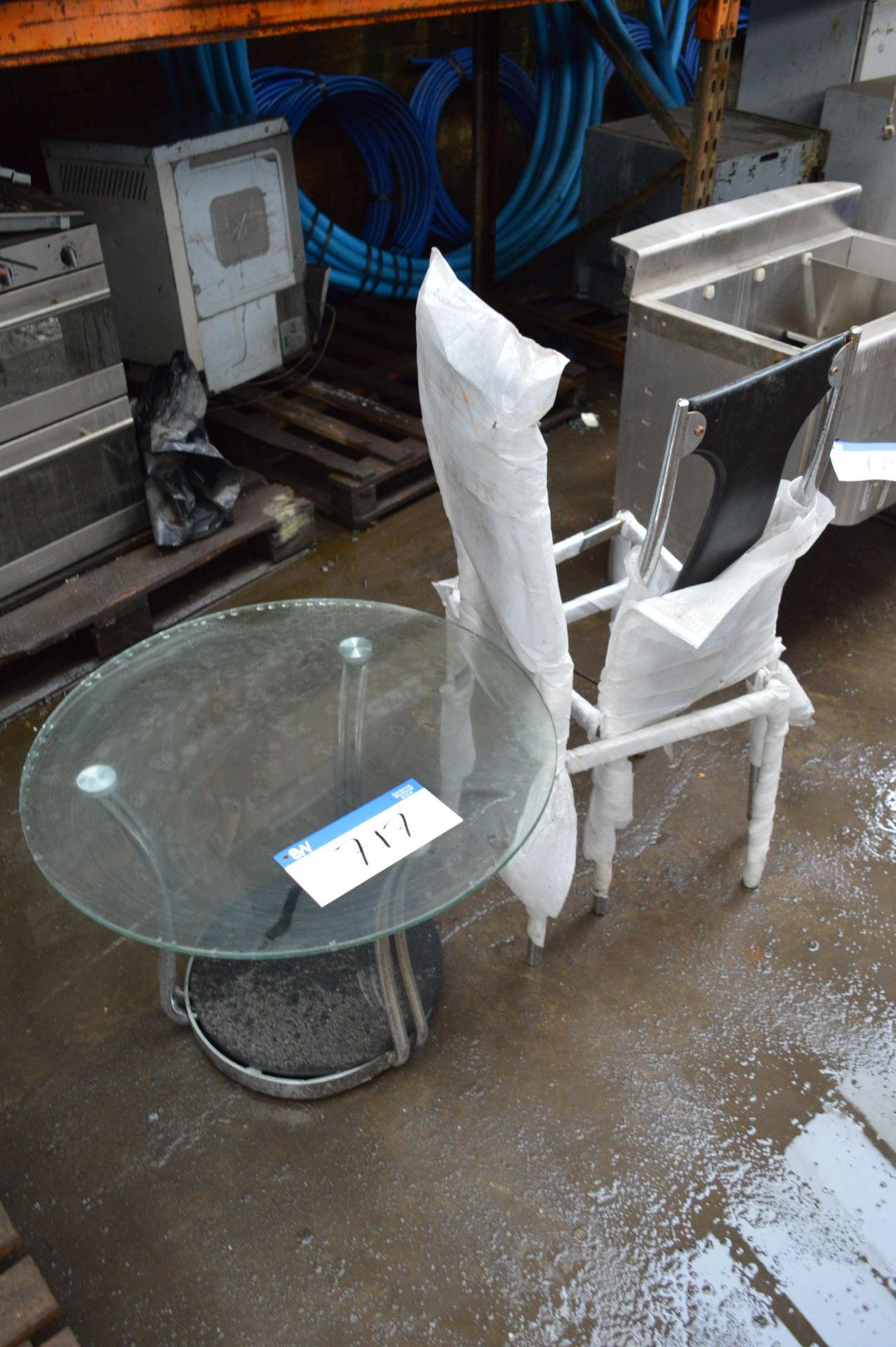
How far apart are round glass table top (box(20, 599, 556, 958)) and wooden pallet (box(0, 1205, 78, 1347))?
18.4 inches

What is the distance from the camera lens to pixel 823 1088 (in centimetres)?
176

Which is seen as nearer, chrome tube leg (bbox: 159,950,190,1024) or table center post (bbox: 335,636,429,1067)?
table center post (bbox: 335,636,429,1067)

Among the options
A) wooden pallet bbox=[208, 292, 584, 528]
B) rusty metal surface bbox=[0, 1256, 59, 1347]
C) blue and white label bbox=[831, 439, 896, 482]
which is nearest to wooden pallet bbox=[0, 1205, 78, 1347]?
rusty metal surface bbox=[0, 1256, 59, 1347]

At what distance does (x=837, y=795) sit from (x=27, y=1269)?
1.76 meters

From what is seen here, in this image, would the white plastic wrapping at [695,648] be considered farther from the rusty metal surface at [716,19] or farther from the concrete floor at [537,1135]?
the rusty metal surface at [716,19]

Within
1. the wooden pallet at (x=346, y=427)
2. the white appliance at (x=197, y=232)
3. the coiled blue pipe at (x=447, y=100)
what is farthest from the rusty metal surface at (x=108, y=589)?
the coiled blue pipe at (x=447, y=100)

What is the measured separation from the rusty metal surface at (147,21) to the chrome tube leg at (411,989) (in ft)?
5.37

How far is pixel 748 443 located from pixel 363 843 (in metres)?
0.80

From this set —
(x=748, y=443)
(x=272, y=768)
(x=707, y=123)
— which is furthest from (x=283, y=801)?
(x=707, y=123)

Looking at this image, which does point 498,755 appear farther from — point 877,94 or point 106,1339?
point 877,94

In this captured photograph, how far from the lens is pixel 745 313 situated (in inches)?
110

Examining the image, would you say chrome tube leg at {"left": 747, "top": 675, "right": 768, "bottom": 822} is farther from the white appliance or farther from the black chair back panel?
the white appliance

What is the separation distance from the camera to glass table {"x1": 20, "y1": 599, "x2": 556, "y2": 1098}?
140 cm

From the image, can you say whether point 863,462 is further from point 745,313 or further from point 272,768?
point 272,768
